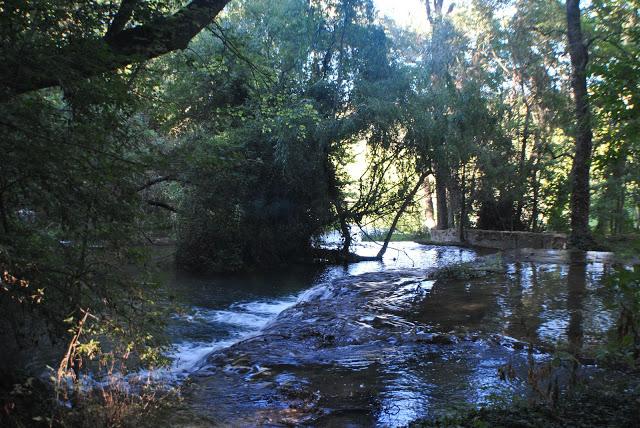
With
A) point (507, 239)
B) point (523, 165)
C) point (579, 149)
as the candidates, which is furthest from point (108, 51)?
point (507, 239)

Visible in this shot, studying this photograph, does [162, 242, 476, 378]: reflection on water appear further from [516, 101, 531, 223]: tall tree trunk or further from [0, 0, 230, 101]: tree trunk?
[516, 101, 531, 223]: tall tree trunk

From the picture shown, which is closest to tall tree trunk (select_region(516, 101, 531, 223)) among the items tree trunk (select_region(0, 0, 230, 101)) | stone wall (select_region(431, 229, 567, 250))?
stone wall (select_region(431, 229, 567, 250))

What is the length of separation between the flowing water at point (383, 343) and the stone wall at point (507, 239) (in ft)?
18.5

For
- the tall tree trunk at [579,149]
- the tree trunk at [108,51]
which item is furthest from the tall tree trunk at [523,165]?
the tree trunk at [108,51]

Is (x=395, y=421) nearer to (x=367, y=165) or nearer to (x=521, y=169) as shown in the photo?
(x=367, y=165)

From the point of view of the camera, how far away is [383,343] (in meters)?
6.82

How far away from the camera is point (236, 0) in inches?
691

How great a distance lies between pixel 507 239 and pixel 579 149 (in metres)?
6.76

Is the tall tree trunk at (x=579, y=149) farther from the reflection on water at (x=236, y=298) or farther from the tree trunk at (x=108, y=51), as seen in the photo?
the tree trunk at (x=108, y=51)

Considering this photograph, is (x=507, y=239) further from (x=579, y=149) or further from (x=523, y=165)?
(x=579, y=149)

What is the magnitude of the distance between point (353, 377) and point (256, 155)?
11.2 m

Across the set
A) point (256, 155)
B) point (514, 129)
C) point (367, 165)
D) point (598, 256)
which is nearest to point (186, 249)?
point (256, 155)

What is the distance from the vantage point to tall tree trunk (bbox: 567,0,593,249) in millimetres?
13047

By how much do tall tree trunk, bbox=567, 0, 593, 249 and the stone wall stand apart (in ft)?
7.18
